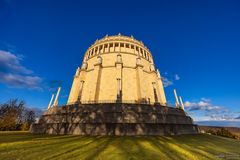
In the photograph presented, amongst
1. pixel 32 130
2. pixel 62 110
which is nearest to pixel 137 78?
pixel 62 110

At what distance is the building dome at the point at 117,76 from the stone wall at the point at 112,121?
15.9 feet

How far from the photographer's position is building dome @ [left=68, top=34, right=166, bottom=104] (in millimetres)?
23781

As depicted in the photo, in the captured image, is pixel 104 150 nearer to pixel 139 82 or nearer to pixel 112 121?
pixel 112 121

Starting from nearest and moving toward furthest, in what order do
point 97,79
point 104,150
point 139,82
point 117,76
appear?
point 104,150 < point 117,76 < point 97,79 < point 139,82

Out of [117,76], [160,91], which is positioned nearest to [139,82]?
[117,76]

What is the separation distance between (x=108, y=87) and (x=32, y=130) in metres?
14.7

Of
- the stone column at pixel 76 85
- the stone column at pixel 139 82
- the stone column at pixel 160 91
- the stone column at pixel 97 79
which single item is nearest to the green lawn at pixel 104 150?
the stone column at pixel 97 79

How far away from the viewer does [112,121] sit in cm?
1459

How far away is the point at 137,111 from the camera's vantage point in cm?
1562

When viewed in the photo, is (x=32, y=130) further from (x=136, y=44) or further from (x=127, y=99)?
(x=136, y=44)

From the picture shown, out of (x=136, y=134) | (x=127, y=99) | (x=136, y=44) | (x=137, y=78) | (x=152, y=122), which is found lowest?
(x=136, y=134)

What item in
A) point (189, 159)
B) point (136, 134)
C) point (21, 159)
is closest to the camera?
point (21, 159)

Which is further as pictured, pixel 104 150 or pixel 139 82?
pixel 139 82

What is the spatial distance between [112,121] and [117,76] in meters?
10.7
